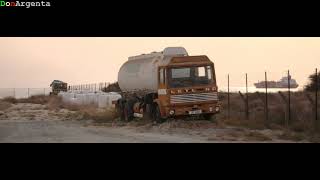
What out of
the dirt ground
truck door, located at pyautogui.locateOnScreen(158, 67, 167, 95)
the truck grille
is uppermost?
truck door, located at pyautogui.locateOnScreen(158, 67, 167, 95)

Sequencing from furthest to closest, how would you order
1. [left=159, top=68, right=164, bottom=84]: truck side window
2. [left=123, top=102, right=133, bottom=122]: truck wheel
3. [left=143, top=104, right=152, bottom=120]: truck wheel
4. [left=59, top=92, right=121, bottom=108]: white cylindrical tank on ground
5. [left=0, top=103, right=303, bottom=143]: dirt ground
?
[left=59, top=92, right=121, bottom=108]: white cylindrical tank on ground → [left=123, top=102, right=133, bottom=122]: truck wheel → [left=143, top=104, right=152, bottom=120]: truck wheel → [left=159, top=68, right=164, bottom=84]: truck side window → [left=0, top=103, right=303, bottom=143]: dirt ground

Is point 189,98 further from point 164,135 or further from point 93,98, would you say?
point 93,98

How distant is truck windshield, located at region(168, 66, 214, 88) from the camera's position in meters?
28.9

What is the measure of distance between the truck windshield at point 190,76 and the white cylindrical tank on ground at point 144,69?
0.79 m

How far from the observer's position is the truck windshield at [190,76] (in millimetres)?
28938

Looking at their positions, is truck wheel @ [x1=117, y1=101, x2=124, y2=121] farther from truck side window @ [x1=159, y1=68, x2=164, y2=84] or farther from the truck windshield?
the truck windshield

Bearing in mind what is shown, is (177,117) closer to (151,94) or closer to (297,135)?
(151,94)

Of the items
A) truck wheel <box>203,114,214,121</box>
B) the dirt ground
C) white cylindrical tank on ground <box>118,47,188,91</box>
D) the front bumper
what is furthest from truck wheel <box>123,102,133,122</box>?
the front bumper

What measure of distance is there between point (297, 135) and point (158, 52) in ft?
33.7

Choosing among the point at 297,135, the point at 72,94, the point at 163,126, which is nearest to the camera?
the point at 297,135

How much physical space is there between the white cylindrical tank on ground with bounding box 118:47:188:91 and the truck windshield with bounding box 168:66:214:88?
0.79 meters

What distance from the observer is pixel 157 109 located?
1182 inches
